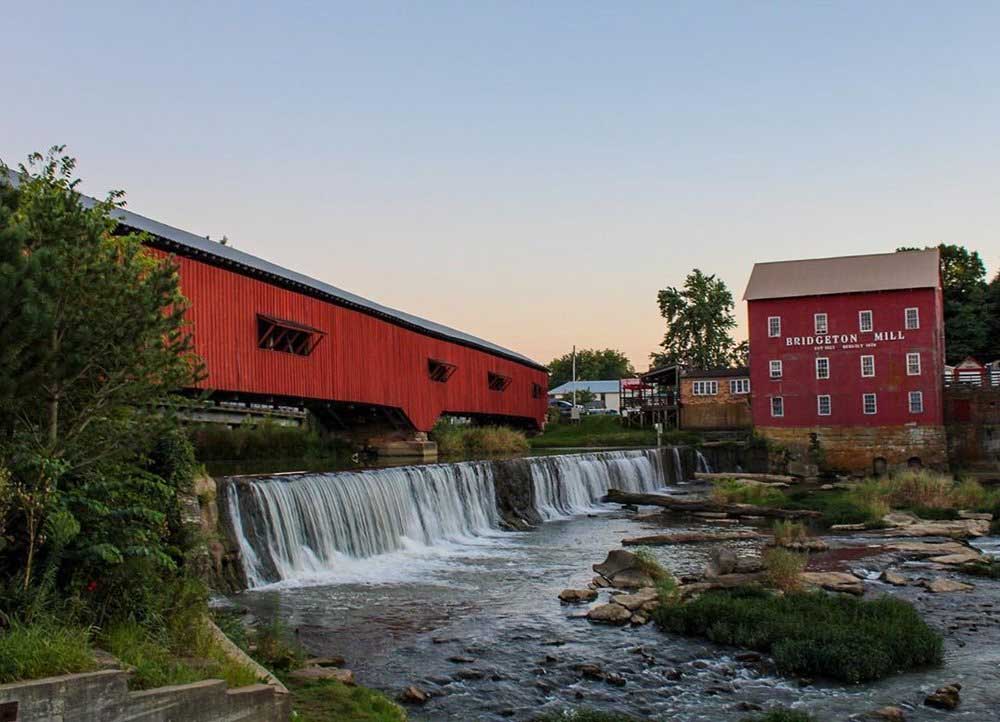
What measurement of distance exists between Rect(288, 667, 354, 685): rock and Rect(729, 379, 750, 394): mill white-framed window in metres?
40.3

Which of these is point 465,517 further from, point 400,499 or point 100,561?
point 100,561

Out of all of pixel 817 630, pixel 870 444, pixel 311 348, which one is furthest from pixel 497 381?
pixel 817 630

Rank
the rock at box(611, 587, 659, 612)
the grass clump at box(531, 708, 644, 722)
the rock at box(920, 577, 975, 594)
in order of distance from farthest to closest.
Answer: the rock at box(920, 577, 975, 594), the rock at box(611, 587, 659, 612), the grass clump at box(531, 708, 644, 722)

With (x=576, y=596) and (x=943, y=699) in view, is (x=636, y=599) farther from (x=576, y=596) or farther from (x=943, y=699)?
(x=943, y=699)

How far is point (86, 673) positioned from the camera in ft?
17.2

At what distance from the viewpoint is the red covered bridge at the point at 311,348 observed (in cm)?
2047

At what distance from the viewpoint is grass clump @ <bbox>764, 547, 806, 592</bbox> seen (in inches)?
490

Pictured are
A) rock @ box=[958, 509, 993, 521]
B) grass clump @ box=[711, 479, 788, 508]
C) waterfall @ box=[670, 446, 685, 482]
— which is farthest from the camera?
waterfall @ box=[670, 446, 685, 482]

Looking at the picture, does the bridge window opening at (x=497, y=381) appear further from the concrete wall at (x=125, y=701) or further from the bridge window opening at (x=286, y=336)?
the concrete wall at (x=125, y=701)

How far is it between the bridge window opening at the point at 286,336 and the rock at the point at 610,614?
13.7m

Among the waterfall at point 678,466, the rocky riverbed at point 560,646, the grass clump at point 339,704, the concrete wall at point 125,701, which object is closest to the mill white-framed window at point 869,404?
the waterfall at point 678,466

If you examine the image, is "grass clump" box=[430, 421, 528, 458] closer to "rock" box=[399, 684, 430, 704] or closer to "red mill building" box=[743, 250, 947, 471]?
"red mill building" box=[743, 250, 947, 471]

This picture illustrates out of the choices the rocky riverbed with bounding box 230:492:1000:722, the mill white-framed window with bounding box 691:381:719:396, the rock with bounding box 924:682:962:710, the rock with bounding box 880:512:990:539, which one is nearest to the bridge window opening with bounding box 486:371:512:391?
the mill white-framed window with bounding box 691:381:719:396

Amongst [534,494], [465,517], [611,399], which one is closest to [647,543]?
[465,517]
